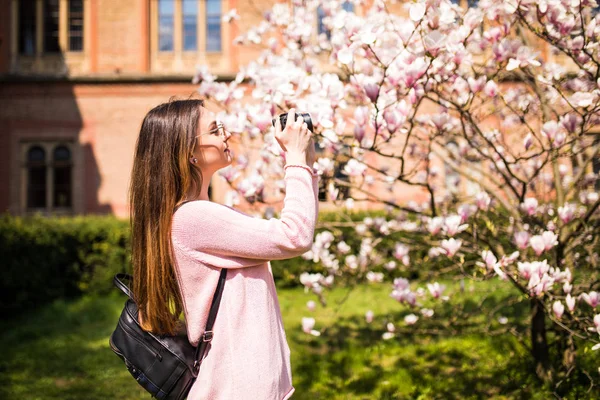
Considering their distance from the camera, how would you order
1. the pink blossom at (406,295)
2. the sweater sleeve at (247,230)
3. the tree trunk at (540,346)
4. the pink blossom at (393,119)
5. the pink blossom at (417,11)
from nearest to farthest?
the sweater sleeve at (247,230), the pink blossom at (417,11), the pink blossom at (393,119), the pink blossom at (406,295), the tree trunk at (540,346)

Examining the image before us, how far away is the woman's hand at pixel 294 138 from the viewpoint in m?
1.53

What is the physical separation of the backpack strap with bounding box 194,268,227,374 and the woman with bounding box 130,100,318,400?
1cm

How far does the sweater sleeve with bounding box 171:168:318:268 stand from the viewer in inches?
58.4

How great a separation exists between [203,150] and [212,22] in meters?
12.2

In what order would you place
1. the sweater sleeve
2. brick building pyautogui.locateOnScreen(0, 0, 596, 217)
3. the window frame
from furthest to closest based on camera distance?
the window frame
brick building pyautogui.locateOnScreen(0, 0, 596, 217)
the sweater sleeve

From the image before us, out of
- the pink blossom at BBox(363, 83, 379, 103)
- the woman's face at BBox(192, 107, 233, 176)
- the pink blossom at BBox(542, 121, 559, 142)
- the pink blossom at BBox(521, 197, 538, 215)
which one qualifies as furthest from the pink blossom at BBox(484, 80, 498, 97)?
the woman's face at BBox(192, 107, 233, 176)

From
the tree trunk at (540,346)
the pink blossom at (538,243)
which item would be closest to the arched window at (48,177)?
the tree trunk at (540,346)

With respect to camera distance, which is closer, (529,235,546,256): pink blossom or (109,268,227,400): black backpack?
(109,268,227,400): black backpack

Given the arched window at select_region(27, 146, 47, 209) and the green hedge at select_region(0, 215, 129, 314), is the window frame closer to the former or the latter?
the arched window at select_region(27, 146, 47, 209)

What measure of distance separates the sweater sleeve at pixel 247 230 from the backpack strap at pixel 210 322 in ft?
0.18

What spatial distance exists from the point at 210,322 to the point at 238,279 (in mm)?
154

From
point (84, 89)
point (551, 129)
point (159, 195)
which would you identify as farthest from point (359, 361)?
point (84, 89)

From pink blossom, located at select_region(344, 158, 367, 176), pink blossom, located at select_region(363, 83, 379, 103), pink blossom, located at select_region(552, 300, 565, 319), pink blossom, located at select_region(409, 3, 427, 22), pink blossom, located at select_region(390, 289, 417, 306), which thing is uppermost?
pink blossom, located at select_region(409, 3, 427, 22)

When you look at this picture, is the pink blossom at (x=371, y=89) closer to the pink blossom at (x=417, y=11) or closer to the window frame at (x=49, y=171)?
the pink blossom at (x=417, y=11)
